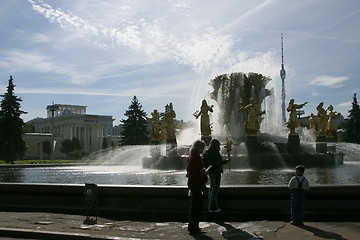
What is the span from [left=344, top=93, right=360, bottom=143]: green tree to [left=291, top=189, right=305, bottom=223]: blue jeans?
5663cm

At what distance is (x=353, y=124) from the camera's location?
5850 cm

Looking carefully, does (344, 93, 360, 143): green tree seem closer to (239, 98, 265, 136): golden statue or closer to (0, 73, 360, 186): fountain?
(0, 73, 360, 186): fountain

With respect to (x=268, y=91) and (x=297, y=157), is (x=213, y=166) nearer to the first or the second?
(x=297, y=157)

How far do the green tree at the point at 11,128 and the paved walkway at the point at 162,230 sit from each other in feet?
132

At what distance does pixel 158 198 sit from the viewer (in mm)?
6988

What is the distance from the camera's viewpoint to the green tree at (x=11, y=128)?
144ft

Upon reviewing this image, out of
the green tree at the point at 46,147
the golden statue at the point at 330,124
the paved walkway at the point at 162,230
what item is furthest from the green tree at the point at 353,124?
the green tree at the point at 46,147

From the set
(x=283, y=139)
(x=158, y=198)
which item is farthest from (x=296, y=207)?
(x=283, y=139)

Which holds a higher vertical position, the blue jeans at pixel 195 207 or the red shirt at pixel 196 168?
the red shirt at pixel 196 168

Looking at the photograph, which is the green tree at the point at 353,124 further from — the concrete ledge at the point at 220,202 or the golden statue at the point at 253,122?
the concrete ledge at the point at 220,202

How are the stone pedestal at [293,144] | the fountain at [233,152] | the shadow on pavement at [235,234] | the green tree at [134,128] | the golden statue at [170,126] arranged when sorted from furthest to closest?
the green tree at [134,128] < the golden statue at [170,126] < the stone pedestal at [293,144] < the fountain at [233,152] < the shadow on pavement at [235,234]

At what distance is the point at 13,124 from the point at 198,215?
44.2 m

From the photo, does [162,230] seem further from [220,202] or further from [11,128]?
[11,128]

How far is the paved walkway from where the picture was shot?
18.5ft
